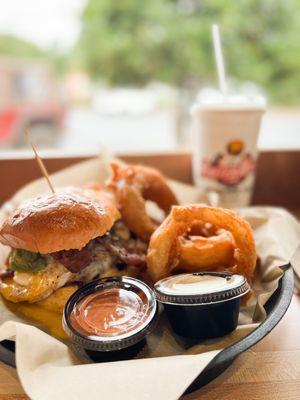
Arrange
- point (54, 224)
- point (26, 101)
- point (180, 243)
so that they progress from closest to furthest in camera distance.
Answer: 1. point (54, 224)
2. point (180, 243)
3. point (26, 101)

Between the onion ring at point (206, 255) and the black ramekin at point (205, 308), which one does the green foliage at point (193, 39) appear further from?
the black ramekin at point (205, 308)

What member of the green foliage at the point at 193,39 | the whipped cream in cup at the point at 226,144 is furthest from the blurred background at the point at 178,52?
the whipped cream in cup at the point at 226,144

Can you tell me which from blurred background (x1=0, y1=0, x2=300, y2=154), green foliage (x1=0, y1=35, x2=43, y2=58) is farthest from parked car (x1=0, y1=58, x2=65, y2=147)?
→ green foliage (x1=0, y1=35, x2=43, y2=58)

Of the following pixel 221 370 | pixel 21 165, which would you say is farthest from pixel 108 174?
pixel 221 370

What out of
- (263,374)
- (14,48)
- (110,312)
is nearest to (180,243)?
(110,312)

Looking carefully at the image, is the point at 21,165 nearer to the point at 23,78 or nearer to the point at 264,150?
the point at 264,150

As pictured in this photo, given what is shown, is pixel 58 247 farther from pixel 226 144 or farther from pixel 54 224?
pixel 226 144

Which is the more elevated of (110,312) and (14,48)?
(14,48)

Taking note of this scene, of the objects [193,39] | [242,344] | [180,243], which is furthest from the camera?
[193,39]
